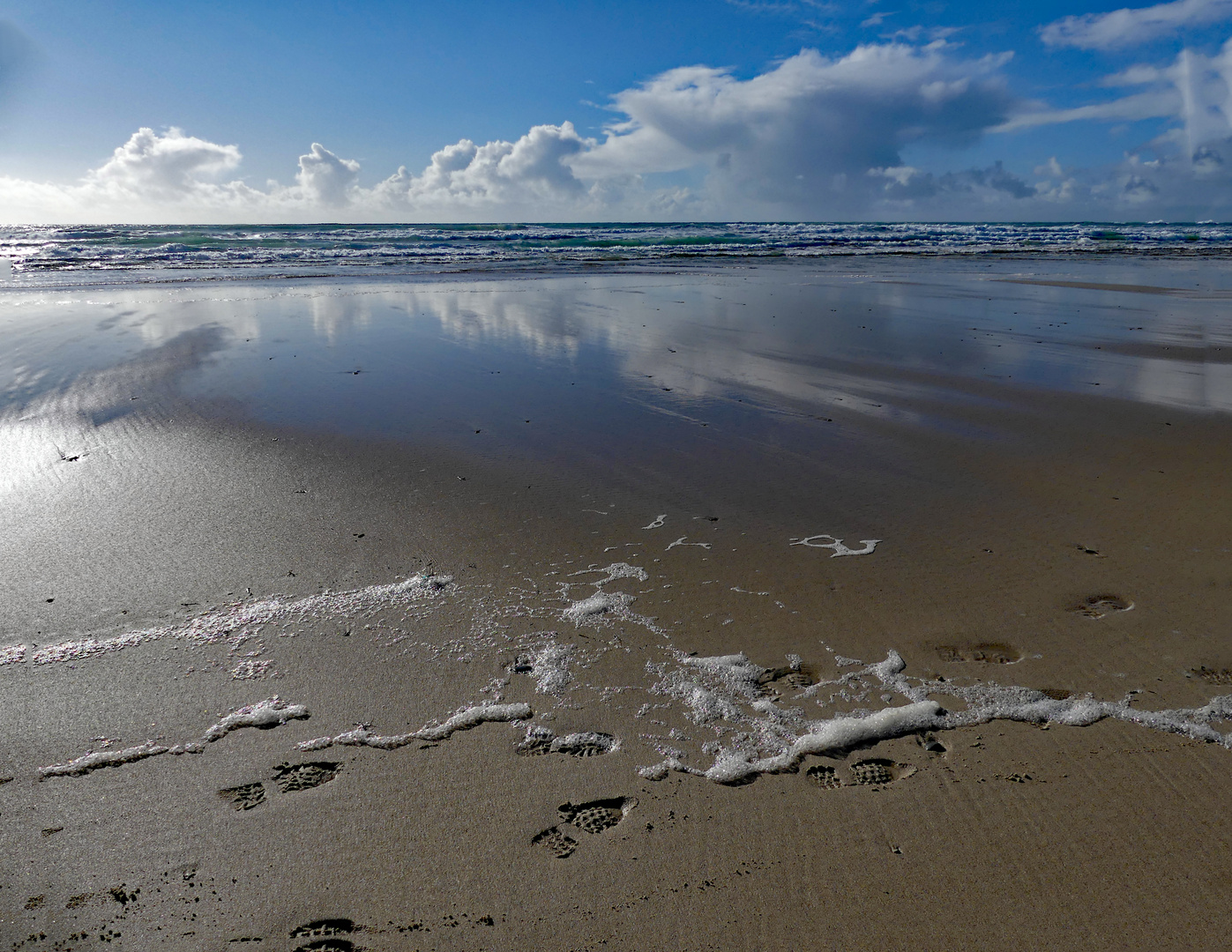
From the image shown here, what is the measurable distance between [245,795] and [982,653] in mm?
3037

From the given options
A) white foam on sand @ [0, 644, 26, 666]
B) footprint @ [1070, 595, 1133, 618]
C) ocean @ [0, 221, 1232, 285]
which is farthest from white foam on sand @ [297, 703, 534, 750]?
ocean @ [0, 221, 1232, 285]

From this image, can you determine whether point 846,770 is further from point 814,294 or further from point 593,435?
point 814,294

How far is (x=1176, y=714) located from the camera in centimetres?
269

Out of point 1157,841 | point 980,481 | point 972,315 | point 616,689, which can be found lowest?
point 1157,841

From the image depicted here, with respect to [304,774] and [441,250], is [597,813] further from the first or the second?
[441,250]

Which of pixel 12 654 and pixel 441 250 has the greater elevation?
pixel 441 250

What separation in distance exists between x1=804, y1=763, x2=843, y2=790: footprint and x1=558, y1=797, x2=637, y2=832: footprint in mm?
654

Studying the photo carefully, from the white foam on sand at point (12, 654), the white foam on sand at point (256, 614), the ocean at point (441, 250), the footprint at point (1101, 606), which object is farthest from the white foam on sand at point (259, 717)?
the ocean at point (441, 250)

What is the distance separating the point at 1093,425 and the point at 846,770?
5412mm

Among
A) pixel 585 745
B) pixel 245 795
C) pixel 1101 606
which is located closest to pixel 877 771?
pixel 585 745

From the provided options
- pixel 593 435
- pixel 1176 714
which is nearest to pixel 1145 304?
pixel 593 435

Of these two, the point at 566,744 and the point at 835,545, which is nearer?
the point at 566,744

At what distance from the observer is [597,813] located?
230cm

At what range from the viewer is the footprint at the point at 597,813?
2258mm
